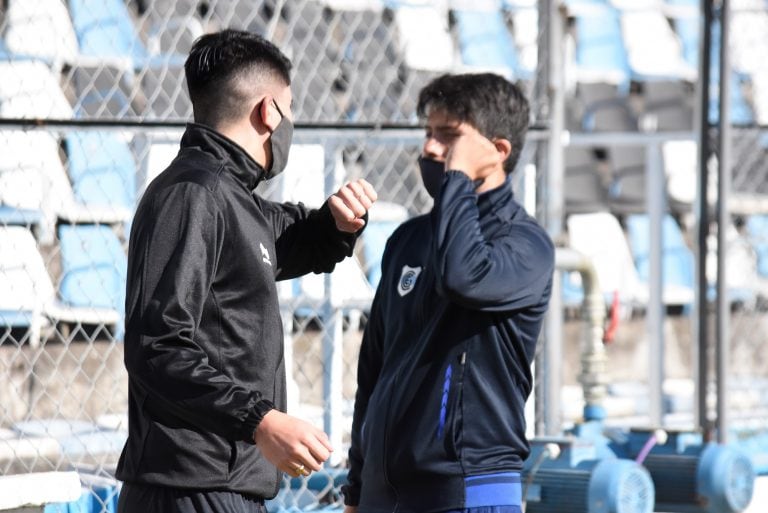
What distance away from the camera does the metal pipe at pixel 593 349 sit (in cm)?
481

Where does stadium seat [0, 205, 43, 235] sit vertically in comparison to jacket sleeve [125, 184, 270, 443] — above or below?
above

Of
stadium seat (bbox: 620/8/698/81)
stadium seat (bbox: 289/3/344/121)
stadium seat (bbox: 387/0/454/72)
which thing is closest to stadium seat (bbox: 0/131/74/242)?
stadium seat (bbox: 289/3/344/121)

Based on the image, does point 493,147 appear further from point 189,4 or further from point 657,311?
point 189,4

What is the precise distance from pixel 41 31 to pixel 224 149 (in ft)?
11.5

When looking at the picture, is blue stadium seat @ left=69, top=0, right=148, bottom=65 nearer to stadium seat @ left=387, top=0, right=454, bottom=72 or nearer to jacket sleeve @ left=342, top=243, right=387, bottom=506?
stadium seat @ left=387, top=0, right=454, bottom=72

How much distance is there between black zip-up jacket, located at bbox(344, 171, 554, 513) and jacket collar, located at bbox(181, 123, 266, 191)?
23.9 inches

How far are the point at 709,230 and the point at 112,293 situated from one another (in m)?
2.39

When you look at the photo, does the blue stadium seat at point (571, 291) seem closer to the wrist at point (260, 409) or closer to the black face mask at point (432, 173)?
the black face mask at point (432, 173)

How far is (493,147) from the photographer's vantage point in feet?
10.7

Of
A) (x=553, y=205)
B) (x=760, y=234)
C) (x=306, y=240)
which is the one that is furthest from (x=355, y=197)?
(x=760, y=234)

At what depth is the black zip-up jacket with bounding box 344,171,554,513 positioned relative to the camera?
9.78ft

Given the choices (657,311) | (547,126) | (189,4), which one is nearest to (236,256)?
(547,126)

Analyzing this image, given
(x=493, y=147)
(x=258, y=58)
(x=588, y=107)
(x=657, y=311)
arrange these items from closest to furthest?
(x=258, y=58)
(x=493, y=147)
(x=657, y=311)
(x=588, y=107)

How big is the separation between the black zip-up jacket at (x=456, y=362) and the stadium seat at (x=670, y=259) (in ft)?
19.1
